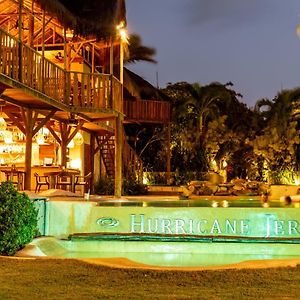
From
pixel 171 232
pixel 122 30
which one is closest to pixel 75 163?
pixel 122 30

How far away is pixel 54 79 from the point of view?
50.2ft

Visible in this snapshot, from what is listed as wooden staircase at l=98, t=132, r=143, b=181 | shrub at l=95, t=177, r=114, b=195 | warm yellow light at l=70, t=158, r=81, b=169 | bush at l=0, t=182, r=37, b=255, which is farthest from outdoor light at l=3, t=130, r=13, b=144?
bush at l=0, t=182, r=37, b=255

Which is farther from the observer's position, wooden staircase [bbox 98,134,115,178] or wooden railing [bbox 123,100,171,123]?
wooden railing [bbox 123,100,171,123]

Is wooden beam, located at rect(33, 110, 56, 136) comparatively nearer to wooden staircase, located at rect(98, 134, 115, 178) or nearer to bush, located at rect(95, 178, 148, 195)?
bush, located at rect(95, 178, 148, 195)

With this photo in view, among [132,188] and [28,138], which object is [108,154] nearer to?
[132,188]

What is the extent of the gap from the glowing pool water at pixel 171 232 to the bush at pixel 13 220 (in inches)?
23.9

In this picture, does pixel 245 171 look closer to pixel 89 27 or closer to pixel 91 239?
pixel 89 27

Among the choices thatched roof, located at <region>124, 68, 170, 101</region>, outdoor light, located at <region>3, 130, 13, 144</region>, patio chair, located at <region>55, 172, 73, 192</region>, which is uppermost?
thatched roof, located at <region>124, 68, 170, 101</region>

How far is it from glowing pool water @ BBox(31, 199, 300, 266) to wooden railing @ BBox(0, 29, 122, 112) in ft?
11.1

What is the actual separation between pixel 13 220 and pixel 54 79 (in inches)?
278

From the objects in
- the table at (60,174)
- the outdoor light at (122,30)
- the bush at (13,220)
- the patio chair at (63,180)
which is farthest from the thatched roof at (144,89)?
the bush at (13,220)

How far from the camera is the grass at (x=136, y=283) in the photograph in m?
6.07

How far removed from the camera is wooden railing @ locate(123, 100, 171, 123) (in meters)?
25.1

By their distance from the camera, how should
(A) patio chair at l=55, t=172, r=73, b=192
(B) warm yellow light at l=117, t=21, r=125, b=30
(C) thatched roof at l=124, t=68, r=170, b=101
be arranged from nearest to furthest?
(A) patio chair at l=55, t=172, r=73, b=192
(B) warm yellow light at l=117, t=21, r=125, b=30
(C) thatched roof at l=124, t=68, r=170, b=101
